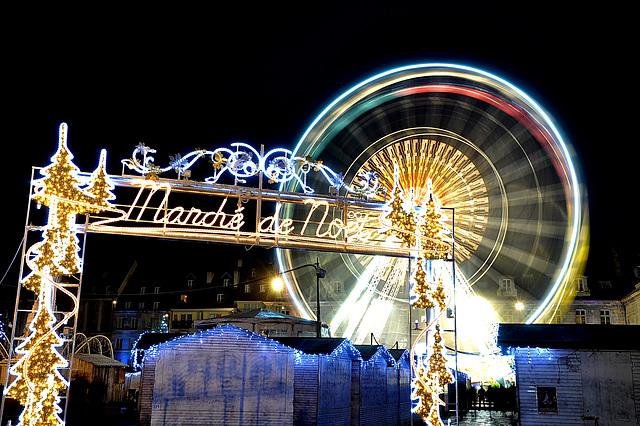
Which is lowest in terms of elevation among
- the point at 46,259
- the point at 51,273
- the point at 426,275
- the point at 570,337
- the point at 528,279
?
the point at 570,337

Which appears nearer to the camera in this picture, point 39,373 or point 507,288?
point 39,373

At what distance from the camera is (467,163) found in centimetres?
2366

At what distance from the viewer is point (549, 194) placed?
23.3 meters

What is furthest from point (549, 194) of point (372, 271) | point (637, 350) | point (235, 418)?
point (235, 418)

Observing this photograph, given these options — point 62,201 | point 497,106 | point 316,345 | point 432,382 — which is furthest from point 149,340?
point 497,106

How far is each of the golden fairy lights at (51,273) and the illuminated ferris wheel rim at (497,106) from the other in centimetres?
1260

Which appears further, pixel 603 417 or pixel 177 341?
pixel 177 341

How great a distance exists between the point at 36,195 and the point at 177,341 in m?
7.62

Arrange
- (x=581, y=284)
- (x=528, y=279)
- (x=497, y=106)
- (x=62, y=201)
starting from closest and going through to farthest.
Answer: (x=62, y=201) < (x=497, y=106) < (x=581, y=284) < (x=528, y=279)

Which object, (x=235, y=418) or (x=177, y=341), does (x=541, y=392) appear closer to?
(x=235, y=418)

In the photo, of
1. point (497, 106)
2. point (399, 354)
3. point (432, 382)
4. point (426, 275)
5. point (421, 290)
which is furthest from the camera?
point (399, 354)

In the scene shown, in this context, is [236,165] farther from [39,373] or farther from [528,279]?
[528,279]

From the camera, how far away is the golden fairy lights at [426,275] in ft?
43.0

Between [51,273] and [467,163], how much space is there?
16.7 metres
